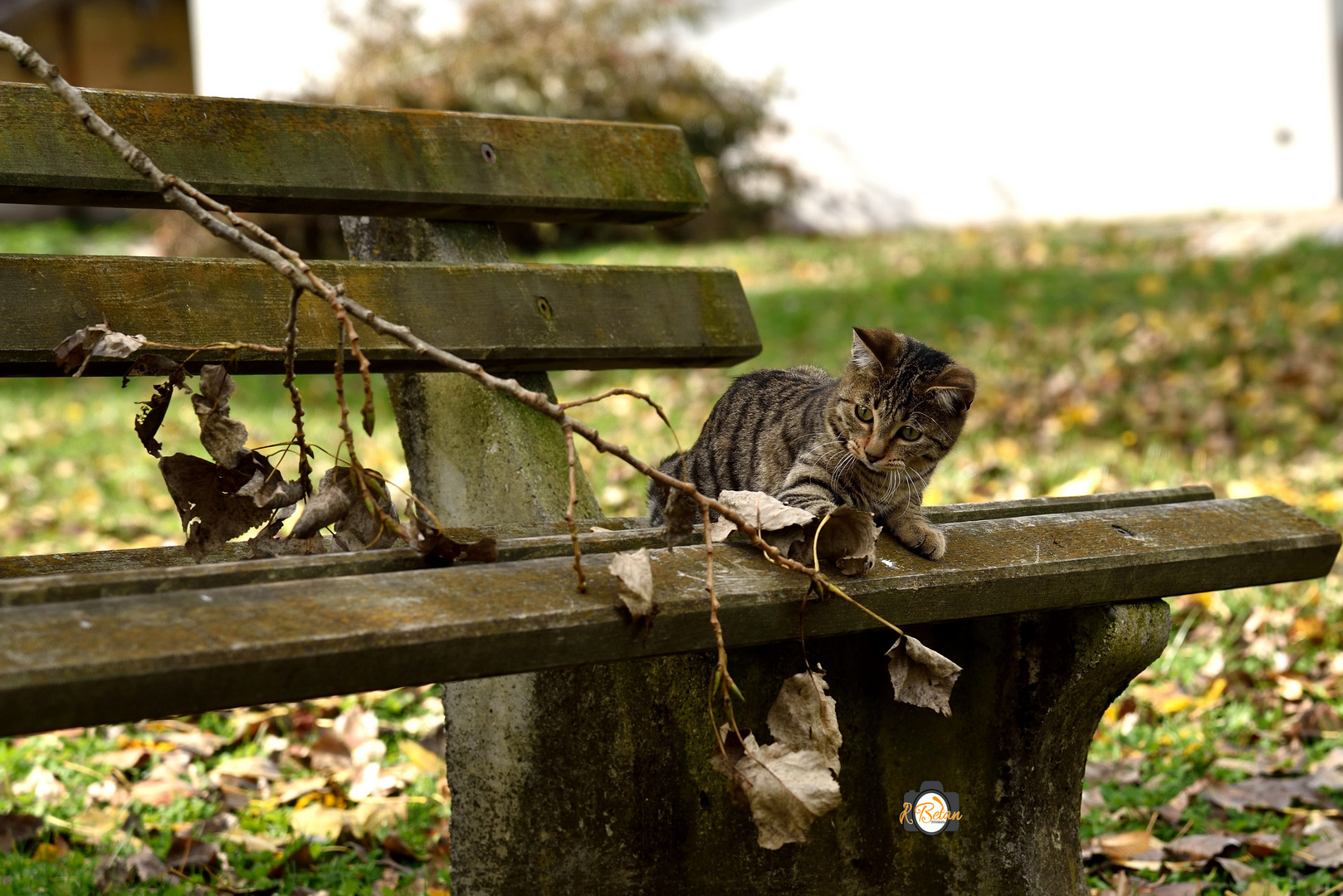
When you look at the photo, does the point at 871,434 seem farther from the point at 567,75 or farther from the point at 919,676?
the point at 567,75

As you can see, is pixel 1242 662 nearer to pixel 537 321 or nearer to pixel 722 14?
pixel 537 321

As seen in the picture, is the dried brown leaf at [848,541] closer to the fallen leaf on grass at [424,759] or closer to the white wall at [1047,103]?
the fallen leaf on grass at [424,759]

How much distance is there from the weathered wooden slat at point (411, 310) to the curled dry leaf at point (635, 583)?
2.74 feet

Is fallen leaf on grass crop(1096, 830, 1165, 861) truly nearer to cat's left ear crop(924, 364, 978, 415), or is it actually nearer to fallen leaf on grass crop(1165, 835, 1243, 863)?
fallen leaf on grass crop(1165, 835, 1243, 863)

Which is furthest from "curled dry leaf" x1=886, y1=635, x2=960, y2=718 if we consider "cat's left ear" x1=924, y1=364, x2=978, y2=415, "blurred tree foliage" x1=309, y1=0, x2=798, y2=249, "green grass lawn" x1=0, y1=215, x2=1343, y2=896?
"blurred tree foliage" x1=309, y1=0, x2=798, y2=249

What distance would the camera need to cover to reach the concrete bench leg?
1.87 meters

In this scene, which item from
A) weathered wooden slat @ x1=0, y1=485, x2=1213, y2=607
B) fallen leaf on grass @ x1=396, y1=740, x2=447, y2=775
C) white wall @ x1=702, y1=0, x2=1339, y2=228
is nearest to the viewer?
weathered wooden slat @ x1=0, y1=485, x2=1213, y2=607

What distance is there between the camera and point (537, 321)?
2260 mm

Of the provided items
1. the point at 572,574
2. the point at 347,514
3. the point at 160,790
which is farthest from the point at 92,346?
the point at 160,790

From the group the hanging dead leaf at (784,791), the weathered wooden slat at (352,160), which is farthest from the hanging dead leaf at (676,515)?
the weathered wooden slat at (352,160)

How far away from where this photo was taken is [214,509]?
67.0 inches

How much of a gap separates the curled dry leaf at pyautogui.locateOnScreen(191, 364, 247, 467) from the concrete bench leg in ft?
1.75

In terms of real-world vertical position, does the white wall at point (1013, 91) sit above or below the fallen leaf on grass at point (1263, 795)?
above

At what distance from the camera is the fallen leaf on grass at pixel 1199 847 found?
2408 mm
